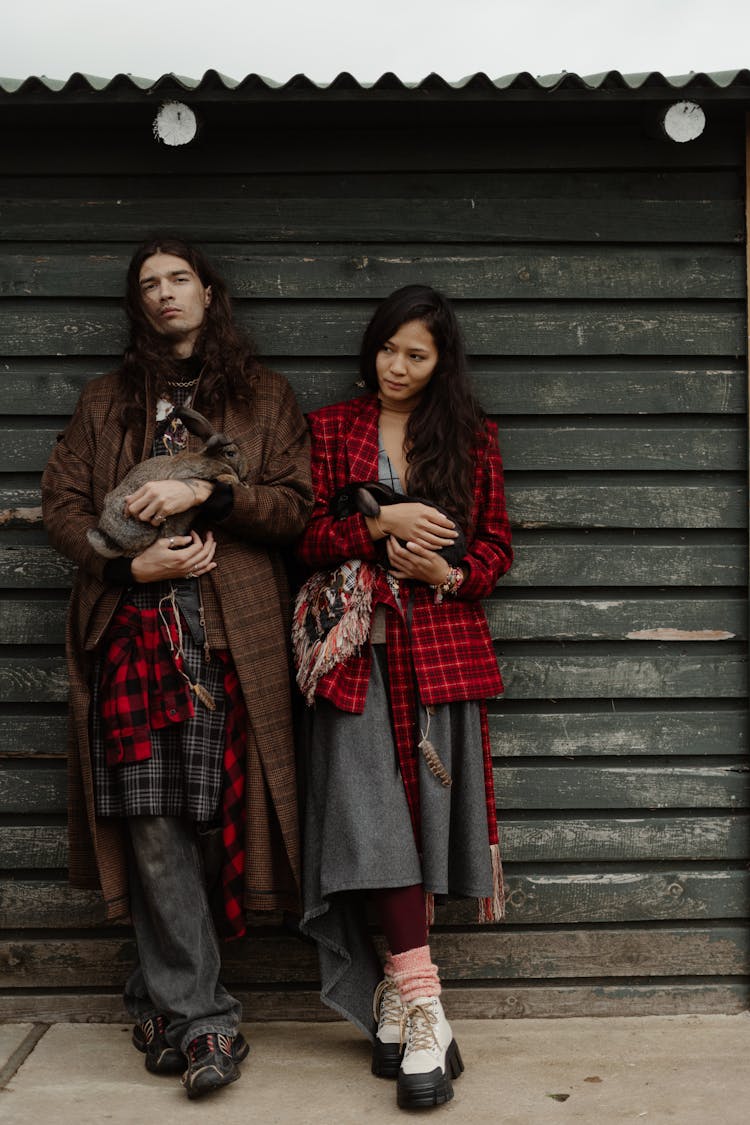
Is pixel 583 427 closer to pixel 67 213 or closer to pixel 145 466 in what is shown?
pixel 145 466

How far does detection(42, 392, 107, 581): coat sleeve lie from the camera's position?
10.5ft

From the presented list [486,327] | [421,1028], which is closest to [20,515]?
[486,327]

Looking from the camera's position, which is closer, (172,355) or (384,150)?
(172,355)

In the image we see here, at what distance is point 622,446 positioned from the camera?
3.79m

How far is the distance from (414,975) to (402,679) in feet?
2.75

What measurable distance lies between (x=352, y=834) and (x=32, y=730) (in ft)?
4.12

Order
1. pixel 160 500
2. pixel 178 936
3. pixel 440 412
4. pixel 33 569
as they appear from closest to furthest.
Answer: pixel 160 500
pixel 178 936
pixel 440 412
pixel 33 569

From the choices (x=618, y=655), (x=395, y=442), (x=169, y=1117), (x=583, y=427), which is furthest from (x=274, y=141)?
(x=169, y=1117)

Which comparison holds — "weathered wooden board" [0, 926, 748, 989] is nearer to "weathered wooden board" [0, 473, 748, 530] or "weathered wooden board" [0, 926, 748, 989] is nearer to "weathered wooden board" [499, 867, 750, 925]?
"weathered wooden board" [499, 867, 750, 925]

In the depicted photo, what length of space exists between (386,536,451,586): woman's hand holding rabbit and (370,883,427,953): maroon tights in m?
0.88

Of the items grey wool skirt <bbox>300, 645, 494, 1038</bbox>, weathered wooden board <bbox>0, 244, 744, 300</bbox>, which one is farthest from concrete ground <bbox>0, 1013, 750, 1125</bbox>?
weathered wooden board <bbox>0, 244, 744, 300</bbox>

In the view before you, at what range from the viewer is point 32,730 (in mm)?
3744

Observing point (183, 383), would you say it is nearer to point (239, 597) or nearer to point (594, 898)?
point (239, 597)

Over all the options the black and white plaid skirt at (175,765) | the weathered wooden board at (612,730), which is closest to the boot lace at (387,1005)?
the black and white plaid skirt at (175,765)
